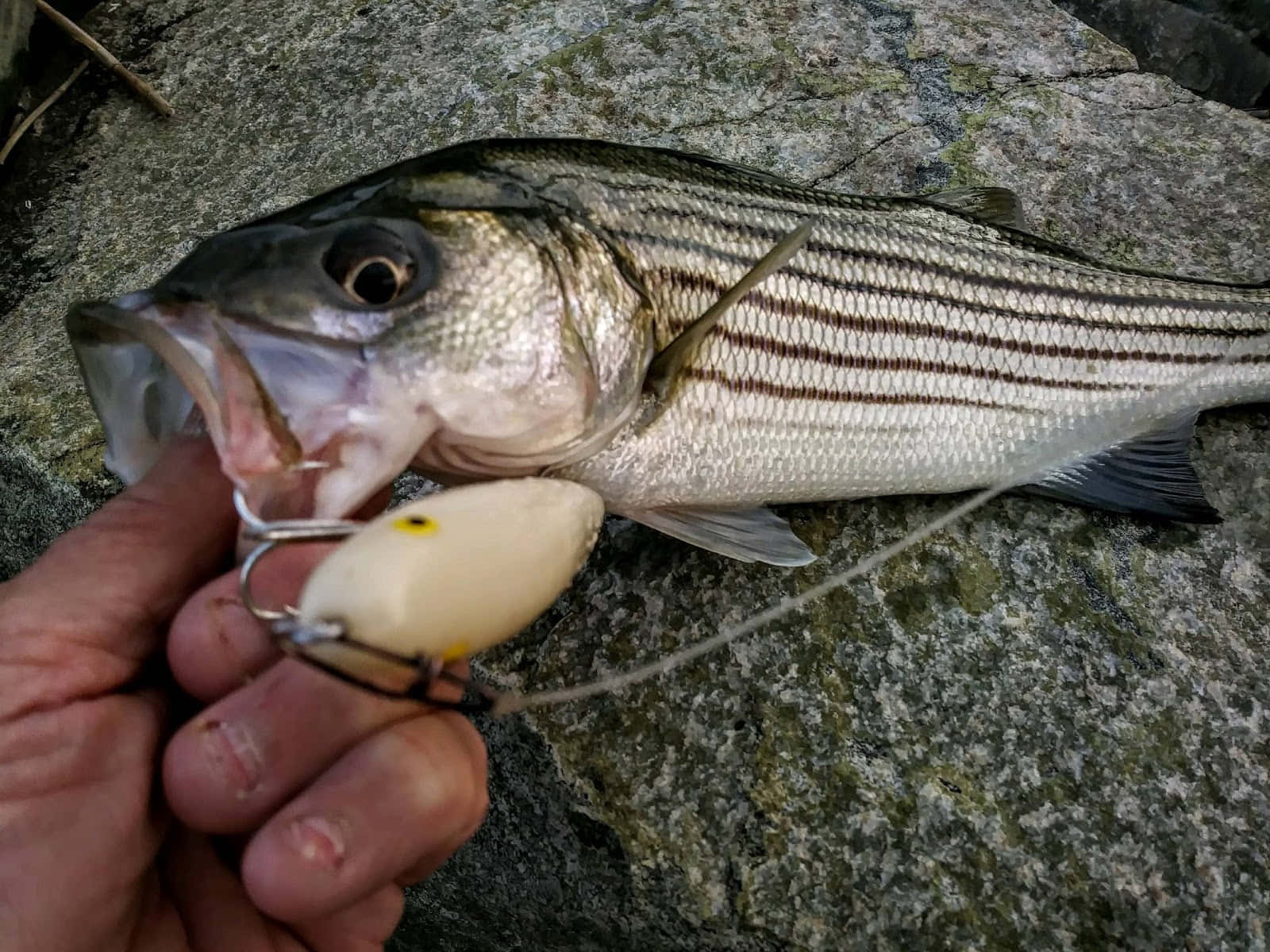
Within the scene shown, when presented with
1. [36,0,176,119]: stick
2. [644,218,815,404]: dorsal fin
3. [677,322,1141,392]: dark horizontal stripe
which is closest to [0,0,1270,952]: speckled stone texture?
[677,322,1141,392]: dark horizontal stripe

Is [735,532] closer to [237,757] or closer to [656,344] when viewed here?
[656,344]

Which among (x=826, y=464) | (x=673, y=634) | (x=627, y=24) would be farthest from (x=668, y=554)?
(x=627, y=24)

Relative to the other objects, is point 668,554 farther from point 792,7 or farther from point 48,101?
point 48,101

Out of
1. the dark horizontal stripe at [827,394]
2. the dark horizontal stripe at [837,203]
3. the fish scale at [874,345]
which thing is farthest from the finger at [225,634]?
the dark horizontal stripe at [837,203]

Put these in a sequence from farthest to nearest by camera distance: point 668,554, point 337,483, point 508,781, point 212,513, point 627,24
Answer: point 627,24
point 668,554
point 508,781
point 212,513
point 337,483

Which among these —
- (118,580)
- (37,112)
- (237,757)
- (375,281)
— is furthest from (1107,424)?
(37,112)

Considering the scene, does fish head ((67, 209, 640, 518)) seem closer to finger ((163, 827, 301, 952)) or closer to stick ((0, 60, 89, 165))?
finger ((163, 827, 301, 952))
